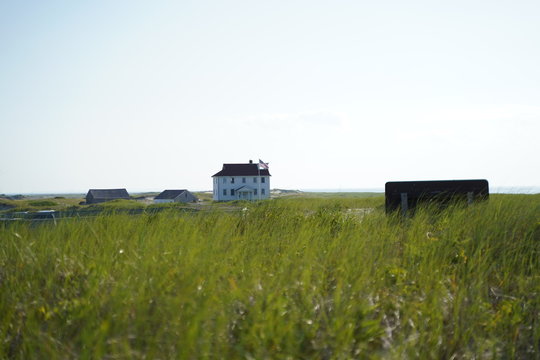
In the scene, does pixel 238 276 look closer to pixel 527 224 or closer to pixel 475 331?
pixel 475 331

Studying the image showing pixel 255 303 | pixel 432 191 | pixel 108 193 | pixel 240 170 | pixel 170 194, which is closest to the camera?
pixel 255 303

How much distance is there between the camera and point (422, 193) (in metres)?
10.5

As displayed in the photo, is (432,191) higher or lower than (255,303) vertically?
higher

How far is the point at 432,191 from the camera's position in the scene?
1065cm

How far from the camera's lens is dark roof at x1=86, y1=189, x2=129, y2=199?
8551 centimetres

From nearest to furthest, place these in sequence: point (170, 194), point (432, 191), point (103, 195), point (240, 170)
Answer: point (432, 191)
point (240, 170)
point (170, 194)
point (103, 195)

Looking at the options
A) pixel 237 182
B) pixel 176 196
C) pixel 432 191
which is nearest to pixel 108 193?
pixel 176 196

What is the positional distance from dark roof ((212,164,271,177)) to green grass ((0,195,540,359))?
2454 inches

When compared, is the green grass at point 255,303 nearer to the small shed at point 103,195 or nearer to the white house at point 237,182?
the white house at point 237,182

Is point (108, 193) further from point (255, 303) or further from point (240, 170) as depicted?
point (255, 303)

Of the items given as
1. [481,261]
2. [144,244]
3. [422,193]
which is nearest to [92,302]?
[144,244]

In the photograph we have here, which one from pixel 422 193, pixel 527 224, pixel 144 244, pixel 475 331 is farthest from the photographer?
pixel 422 193

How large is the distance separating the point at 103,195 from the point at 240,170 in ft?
116

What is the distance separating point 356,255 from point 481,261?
185 centimetres
